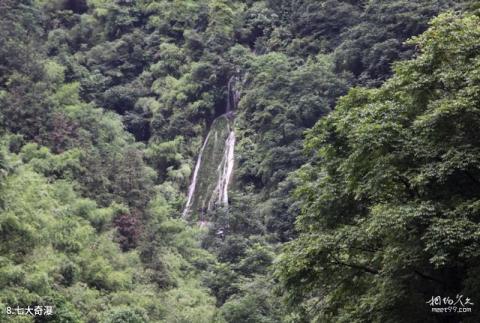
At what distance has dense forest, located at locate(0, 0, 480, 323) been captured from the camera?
8867 mm

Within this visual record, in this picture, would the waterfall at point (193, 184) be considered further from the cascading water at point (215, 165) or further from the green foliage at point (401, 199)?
the green foliage at point (401, 199)

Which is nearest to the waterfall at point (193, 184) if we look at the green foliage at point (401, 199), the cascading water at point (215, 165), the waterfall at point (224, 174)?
the cascading water at point (215, 165)

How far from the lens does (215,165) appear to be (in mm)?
29797

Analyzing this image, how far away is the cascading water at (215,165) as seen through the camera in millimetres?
28141

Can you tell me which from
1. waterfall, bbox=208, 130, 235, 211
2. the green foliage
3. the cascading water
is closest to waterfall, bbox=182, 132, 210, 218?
the cascading water

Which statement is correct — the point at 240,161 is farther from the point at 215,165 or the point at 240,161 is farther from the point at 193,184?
the point at 193,184

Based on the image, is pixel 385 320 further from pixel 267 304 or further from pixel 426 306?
pixel 267 304

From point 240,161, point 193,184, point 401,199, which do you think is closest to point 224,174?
point 240,161

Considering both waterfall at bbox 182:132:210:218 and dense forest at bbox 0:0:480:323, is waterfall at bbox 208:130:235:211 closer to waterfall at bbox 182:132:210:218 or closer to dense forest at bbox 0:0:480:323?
dense forest at bbox 0:0:480:323

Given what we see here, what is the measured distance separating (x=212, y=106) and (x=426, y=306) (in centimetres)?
2409

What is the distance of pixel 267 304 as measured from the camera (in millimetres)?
16984

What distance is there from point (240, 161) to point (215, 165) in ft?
5.81

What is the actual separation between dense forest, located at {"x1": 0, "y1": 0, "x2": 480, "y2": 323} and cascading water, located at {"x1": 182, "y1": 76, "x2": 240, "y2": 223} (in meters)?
0.08

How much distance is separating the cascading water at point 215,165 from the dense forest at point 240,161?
8 cm
